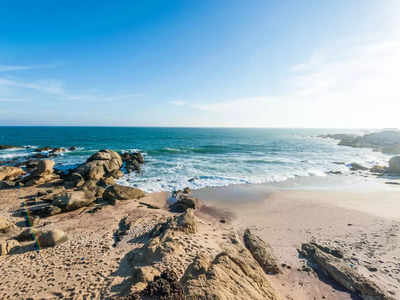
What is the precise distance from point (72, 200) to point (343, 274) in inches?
623

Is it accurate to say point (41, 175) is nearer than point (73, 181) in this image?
No

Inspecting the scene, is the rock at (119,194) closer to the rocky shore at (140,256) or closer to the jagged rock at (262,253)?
the rocky shore at (140,256)

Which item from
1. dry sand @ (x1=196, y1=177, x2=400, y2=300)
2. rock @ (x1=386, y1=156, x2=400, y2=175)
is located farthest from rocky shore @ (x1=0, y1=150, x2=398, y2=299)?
rock @ (x1=386, y1=156, x2=400, y2=175)

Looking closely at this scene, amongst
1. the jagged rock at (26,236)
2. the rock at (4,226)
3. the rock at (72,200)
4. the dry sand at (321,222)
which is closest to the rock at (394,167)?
the dry sand at (321,222)

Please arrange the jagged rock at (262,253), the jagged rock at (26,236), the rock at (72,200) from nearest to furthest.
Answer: the jagged rock at (262,253) → the jagged rock at (26,236) → the rock at (72,200)

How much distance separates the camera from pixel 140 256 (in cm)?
694

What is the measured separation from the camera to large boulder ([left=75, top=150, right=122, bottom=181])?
21438 mm

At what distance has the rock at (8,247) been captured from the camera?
7.47 m

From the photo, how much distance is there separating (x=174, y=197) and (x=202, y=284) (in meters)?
11.7

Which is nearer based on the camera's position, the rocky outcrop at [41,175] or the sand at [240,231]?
the sand at [240,231]

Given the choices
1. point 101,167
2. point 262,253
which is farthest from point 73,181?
point 262,253

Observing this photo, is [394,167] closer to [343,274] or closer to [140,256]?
[343,274]

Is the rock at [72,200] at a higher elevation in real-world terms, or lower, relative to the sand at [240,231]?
higher

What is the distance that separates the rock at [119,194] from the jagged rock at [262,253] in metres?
9.94
